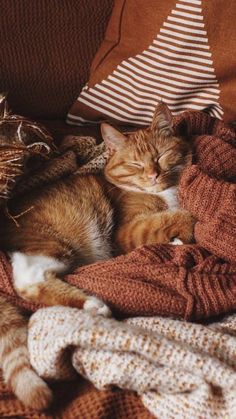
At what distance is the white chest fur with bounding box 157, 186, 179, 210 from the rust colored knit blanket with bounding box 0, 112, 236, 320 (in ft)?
0.36

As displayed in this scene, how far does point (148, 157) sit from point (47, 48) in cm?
49

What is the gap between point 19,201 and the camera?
1418 millimetres

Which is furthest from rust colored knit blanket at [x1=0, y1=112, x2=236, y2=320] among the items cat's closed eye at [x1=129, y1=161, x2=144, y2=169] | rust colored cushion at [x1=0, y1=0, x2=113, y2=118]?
rust colored cushion at [x1=0, y1=0, x2=113, y2=118]

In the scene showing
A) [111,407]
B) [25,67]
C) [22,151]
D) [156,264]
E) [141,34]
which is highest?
[141,34]

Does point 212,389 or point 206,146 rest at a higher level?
point 206,146

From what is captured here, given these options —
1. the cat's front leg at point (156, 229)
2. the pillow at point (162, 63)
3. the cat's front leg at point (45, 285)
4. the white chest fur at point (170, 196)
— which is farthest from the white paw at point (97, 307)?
the pillow at point (162, 63)

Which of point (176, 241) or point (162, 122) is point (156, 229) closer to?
point (176, 241)

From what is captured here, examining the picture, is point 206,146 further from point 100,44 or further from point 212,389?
point 212,389

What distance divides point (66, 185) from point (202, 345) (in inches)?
27.8

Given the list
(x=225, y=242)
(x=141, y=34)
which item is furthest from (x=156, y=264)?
(x=141, y=34)

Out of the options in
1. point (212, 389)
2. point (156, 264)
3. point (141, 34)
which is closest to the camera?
point (212, 389)

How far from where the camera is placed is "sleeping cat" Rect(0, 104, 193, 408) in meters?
1.28

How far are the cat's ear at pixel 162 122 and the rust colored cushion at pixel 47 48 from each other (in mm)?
333

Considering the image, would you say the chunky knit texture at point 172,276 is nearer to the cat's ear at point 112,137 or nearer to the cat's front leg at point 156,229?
the cat's front leg at point 156,229
